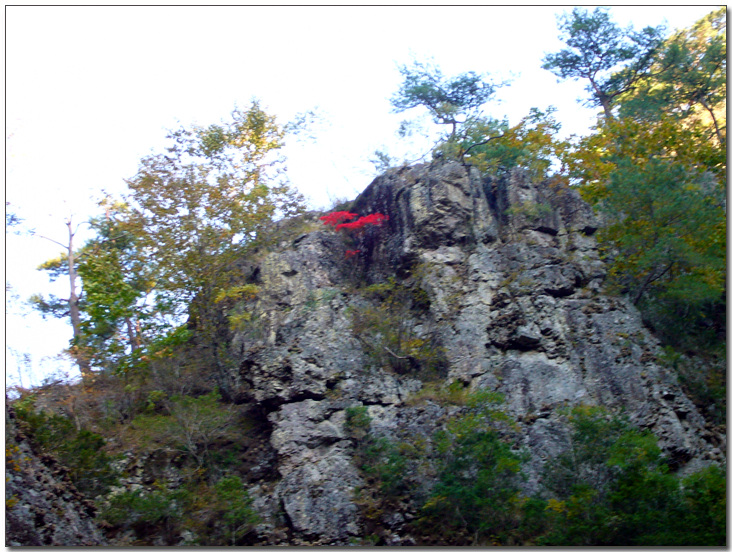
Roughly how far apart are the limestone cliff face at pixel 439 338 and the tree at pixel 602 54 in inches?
194

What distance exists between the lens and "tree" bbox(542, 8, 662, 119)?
1647cm

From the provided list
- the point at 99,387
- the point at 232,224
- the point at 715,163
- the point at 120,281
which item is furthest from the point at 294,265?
the point at 715,163

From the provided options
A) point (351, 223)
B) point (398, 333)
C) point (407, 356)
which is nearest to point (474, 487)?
point (407, 356)

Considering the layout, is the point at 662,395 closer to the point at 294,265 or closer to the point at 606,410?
the point at 606,410

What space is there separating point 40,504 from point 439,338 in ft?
24.0

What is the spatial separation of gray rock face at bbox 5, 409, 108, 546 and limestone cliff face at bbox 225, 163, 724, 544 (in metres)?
2.61

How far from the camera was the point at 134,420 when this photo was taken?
11898 millimetres

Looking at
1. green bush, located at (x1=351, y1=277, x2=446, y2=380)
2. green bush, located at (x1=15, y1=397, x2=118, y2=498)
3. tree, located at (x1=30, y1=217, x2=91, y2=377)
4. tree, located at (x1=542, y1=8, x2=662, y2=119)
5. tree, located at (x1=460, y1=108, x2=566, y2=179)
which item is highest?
tree, located at (x1=542, y1=8, x2=662, y2=119)

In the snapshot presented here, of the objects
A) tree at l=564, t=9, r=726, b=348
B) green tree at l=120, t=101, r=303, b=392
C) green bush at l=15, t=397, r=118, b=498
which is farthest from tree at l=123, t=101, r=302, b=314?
tree at l=564, t=9, r=726, b=348

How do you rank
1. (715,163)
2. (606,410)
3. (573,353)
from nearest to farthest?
(606,410) < (573,353) < (715,163)

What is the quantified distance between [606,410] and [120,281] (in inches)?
406

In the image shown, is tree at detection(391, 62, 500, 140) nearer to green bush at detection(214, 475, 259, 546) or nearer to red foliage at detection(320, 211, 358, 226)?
red foliage at detection(320, 211, 358, 226)

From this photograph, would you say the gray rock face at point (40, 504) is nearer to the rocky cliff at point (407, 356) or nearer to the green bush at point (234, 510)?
the rocky cliff at point (407, 356)

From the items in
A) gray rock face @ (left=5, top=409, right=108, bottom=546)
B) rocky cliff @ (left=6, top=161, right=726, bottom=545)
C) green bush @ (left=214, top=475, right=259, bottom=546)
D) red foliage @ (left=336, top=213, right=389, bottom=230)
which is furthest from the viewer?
red foliage @ (left=336, top=213, right=389, bottom=230)
